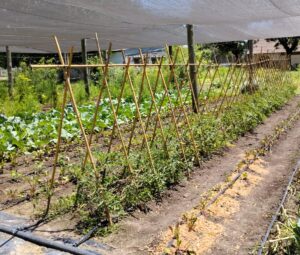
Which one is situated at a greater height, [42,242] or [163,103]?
[163,103]

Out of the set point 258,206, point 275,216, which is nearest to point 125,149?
point 258,206

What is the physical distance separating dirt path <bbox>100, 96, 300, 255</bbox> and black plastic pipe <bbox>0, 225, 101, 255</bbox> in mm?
302

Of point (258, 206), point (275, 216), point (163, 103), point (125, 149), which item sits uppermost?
point (125, 149)

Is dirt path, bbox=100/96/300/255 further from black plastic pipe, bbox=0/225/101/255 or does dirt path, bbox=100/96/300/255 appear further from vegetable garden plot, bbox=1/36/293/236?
black plastic pipe, bbox=0/225/101/255

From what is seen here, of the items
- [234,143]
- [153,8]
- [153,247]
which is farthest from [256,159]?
[153,247]

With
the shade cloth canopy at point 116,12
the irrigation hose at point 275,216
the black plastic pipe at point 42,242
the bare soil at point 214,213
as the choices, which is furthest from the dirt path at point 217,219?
the shade cloth canopy at point 116,12

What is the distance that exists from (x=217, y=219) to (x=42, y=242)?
1.72 meters

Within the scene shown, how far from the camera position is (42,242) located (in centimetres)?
Answer: 345

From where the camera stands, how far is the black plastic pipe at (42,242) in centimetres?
329

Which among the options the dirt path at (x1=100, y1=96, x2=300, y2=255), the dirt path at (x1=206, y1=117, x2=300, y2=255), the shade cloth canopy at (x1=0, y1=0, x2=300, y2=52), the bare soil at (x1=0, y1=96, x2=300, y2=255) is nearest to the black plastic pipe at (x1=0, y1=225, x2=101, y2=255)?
the bare soil at (x1=0, y1=96, x2=300, y2=255)

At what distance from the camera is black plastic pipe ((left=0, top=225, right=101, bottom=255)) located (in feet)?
10.8

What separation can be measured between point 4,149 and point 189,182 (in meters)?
2.75

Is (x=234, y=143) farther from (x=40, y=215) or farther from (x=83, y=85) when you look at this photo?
(x=83, y=85)

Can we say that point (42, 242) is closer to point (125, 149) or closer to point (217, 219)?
point (125, 149)
